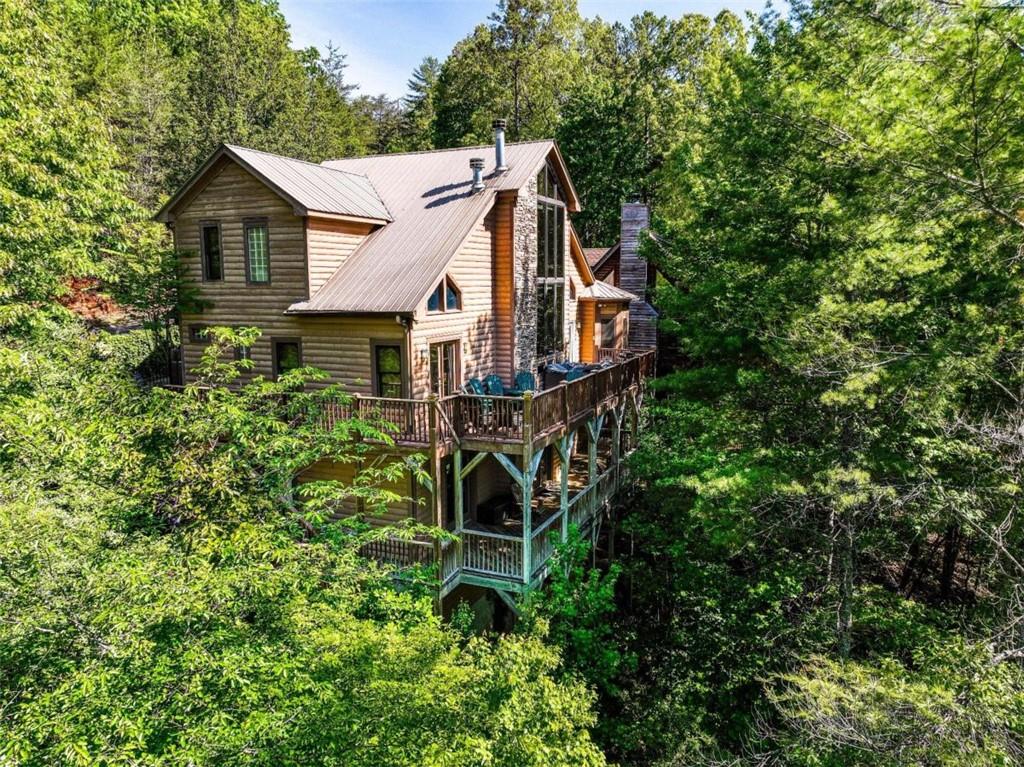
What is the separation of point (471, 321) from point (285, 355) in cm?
478

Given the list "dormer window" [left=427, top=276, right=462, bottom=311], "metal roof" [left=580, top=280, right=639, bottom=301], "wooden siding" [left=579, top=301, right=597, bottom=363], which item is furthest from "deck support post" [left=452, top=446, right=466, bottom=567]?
"wooden siding" [left=579, top=301, right=597, bottom=363]

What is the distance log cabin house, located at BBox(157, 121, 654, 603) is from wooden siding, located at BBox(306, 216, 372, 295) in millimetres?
43

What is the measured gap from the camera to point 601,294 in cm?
2323

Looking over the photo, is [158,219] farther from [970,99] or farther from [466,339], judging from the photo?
[970,99]

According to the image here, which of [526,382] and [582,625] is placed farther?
[526,382]

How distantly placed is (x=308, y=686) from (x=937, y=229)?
10.2 meters

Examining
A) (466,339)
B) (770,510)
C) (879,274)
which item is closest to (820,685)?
(770,510)

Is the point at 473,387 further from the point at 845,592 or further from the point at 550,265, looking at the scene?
the point at 845,592

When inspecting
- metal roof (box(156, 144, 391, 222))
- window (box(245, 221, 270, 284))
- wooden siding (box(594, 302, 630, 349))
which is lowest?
wooden siding (box(594, 302, 630, 349))

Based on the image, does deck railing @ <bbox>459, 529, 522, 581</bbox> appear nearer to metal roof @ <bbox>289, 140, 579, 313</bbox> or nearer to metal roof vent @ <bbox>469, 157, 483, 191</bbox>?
metal roof @ <bbox>289, 140, 579, 313</bbox>

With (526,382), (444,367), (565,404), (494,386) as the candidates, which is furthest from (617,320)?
(444,367)

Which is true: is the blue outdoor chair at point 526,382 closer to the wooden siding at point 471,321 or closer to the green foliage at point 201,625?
the wooden siding at point 471,321

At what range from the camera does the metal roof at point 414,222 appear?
44.0 ft

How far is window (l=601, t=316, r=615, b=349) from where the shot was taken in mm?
25547
